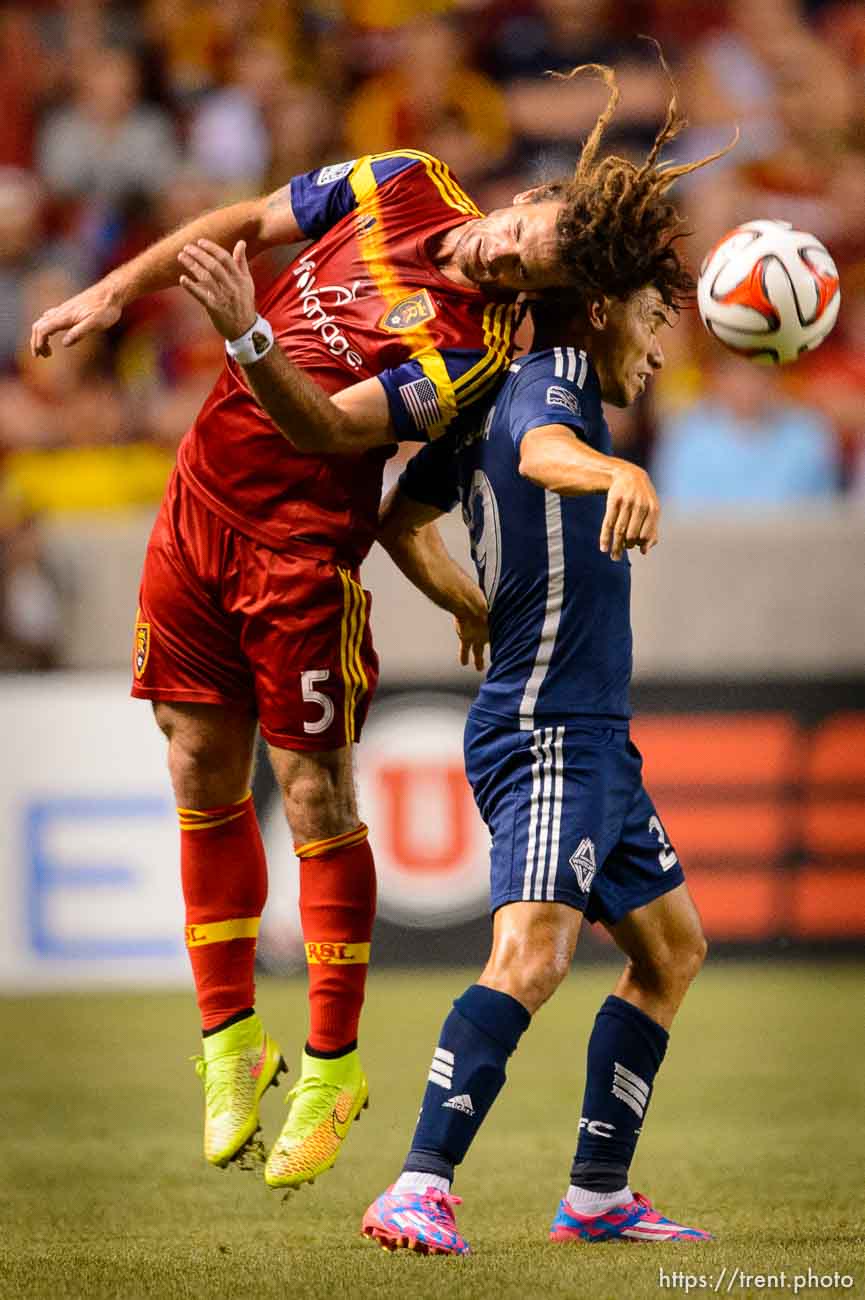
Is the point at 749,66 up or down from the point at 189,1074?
up

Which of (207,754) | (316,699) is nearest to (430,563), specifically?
(316,699)

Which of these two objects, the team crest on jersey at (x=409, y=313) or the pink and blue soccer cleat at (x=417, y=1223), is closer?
the pink and blue soccer cleat at (x=417, y=1223)

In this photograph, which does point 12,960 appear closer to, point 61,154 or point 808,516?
point 808,516

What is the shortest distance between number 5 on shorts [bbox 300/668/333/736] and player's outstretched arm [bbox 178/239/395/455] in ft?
1.90

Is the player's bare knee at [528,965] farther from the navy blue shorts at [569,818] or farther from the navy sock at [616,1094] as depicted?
the navy sock at [616,1094]

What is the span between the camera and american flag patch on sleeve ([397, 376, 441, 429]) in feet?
14.3

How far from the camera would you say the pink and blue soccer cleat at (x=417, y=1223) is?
3971 millimetres

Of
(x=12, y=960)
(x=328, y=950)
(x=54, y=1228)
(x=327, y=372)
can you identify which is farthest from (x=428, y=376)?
(x=12, y=960)

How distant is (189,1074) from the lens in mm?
6895

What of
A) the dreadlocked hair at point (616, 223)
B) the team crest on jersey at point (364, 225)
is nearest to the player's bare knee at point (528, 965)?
the dreadlocked hair at point (616, 223)

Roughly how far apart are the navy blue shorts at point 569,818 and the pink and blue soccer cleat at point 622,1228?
629mm

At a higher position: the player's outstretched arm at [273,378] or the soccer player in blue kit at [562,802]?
the player's outstretched arm at [273,378]

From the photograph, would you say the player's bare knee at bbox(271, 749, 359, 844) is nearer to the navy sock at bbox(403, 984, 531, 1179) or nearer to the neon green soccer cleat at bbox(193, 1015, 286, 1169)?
the neon green soccer cleat at bbox(193, 1015, 286, 1169)

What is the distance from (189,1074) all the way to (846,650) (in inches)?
155
